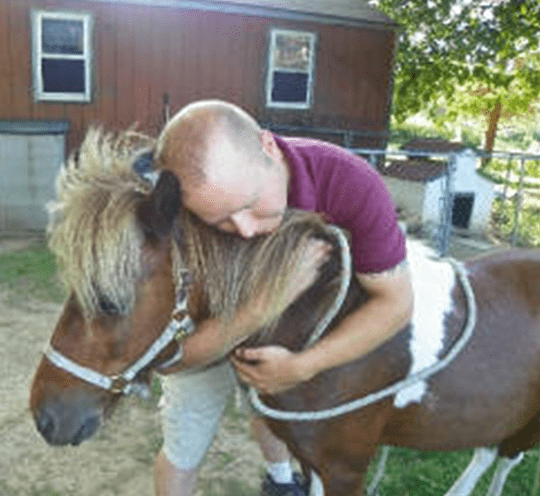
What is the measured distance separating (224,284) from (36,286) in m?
4.63

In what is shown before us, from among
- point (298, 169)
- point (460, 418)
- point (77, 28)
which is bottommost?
point (460, 418)

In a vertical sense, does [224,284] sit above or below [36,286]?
above

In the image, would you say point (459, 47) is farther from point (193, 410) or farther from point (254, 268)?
point (254, 268)

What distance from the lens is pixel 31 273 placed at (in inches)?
250

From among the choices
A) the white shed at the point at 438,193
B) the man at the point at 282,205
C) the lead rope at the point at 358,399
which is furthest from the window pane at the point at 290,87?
the lead rope at the point at 358,399

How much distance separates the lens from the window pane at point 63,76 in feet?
30.3

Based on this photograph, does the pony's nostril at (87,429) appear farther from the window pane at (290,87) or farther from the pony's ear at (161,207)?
the window pane at (290,87)

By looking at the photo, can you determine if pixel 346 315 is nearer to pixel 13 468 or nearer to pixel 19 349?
pixel 13 468

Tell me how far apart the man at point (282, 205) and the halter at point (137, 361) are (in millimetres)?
99

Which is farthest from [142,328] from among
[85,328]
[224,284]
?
[224,284]

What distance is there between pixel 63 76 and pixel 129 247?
8.57m

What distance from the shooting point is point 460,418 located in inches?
81.8

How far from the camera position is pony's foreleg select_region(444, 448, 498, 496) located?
2.68 meters

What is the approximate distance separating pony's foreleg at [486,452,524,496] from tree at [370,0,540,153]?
10434mm
